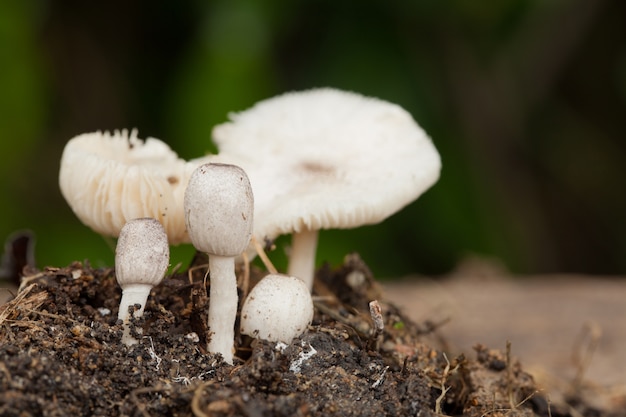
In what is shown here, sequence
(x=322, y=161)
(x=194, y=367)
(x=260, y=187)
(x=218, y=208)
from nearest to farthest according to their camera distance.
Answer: (x=218, y=208)
(x=194, y=367)
(x=260, y=187)
(x=322, y=161)

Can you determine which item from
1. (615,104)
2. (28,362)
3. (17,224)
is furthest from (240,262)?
(615,104)

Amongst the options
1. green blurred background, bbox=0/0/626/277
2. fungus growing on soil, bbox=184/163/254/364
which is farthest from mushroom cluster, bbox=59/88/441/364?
green blurred background, bbox=0/0/626/277

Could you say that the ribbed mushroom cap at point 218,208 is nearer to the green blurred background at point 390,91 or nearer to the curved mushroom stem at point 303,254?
the curved mushroom stem at point 303,254

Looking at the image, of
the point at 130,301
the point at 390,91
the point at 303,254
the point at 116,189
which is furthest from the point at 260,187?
the point at 390,91

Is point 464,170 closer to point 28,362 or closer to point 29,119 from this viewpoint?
point 29,119

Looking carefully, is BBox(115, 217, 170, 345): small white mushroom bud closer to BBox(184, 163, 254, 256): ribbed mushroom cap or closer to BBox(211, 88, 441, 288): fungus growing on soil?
BBox(184, 163, 254, 256): ribbed mushroom cap

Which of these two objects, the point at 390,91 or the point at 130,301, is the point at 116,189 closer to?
the point at 130,301
